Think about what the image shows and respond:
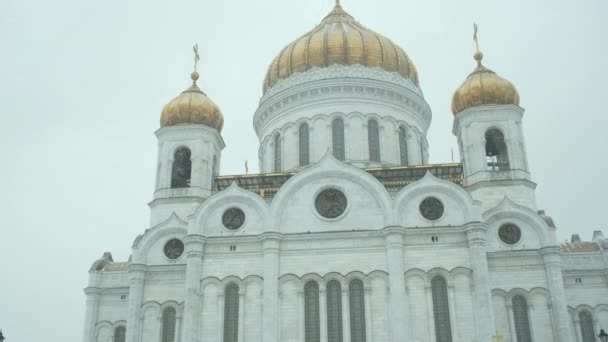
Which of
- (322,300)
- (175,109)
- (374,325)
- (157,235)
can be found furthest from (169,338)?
(175,109)

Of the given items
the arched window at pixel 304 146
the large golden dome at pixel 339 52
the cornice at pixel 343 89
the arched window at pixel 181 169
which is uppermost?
the large golden dome at pixel 339 52

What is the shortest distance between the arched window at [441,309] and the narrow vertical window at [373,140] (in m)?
8.83

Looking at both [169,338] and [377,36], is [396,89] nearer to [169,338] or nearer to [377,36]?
[377,36]

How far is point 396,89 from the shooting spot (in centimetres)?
3362

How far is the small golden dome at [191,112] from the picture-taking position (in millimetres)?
30938

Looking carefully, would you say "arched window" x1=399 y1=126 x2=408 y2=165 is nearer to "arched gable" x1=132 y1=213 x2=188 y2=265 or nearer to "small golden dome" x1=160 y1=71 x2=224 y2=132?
"small golden dome" x1=160 y1=71 x2=224 y2=132

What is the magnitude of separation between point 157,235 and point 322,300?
825 centimetres

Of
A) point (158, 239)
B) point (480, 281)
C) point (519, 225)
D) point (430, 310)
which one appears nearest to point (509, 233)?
point (519, 225)

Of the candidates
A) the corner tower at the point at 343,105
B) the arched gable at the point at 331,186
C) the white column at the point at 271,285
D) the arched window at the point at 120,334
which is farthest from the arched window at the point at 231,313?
the corner tower at the point at 343,105

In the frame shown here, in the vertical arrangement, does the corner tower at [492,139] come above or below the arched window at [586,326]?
above

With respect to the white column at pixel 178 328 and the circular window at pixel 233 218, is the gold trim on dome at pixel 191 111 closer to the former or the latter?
the circular window at pixel 233 218

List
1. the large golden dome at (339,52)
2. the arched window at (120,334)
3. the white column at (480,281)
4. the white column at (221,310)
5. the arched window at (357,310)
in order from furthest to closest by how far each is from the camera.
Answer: the large golden dome at (339,52) < the arched window at (120,334) < the white column at (221,310) < the arched window at (357,310) < the white column at (480,281)

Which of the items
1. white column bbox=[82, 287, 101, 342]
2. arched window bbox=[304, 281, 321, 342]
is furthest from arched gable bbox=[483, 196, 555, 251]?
white column bbox=[82, 287, 101, 342]

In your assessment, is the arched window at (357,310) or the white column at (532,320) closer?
the arched window at (357,310)
